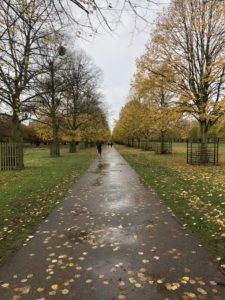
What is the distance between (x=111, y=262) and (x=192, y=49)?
18.6m

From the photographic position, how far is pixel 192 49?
65.3 feet

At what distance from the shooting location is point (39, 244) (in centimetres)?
548

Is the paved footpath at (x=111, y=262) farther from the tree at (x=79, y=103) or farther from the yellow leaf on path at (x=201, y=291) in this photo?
the tree at (x=79, y=103)

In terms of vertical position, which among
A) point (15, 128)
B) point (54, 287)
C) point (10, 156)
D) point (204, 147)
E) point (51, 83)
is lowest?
point (54, 287)

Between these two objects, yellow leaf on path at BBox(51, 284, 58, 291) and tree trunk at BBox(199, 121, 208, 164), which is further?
tree trunk at BBox(199, 121, 208, 164)

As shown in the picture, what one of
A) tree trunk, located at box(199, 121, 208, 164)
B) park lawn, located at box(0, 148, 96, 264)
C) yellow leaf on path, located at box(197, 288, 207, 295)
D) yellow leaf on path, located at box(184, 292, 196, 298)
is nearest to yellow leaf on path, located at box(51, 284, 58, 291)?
park lawn, located at box(0, 148, 96, 264)

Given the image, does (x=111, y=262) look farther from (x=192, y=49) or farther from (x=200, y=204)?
(x=192, y=49)

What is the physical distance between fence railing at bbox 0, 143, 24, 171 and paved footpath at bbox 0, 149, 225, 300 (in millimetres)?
12432

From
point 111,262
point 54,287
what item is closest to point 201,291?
point 111,262

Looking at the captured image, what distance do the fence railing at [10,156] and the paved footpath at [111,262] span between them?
12432mm

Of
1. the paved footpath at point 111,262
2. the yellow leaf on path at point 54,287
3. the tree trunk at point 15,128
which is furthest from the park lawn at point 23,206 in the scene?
the tree trunk at point 15,128

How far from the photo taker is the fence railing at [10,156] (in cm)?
1902

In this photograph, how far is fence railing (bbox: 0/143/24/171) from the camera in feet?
62.4

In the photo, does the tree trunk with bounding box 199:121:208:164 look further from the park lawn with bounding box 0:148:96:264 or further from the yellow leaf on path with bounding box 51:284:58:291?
the yellow leaf on path with bounding box 51:284:58:291
